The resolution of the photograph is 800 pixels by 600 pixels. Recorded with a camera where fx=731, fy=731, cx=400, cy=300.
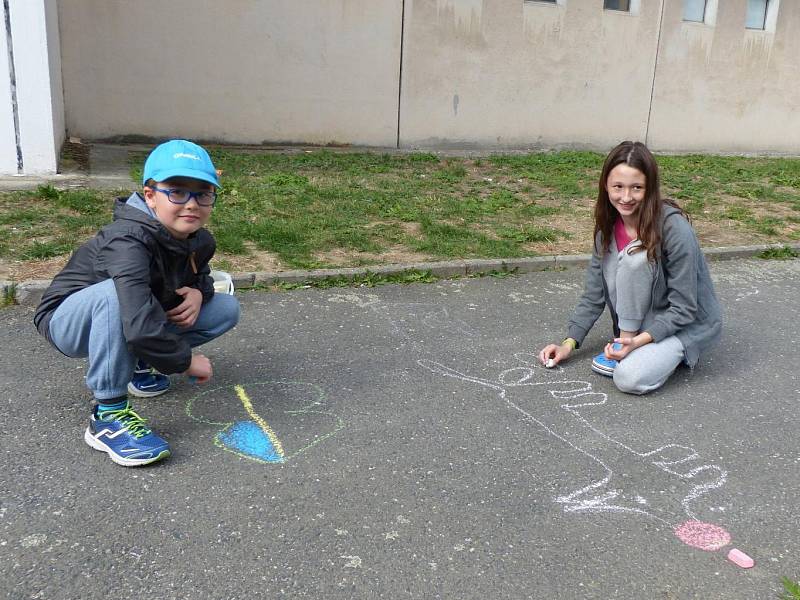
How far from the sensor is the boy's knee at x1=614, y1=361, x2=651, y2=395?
11.8 feet

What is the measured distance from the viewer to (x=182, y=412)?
3238mm

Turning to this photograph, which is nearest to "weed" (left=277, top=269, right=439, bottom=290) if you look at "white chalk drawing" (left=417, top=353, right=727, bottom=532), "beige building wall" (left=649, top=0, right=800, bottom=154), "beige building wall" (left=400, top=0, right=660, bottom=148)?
"white chalk drawing" (left=417, top=353, right=727, bottom=532)

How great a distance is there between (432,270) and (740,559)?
339 centimetres

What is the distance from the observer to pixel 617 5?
12.4 m

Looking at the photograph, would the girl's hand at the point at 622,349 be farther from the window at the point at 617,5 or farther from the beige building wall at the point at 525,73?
the window at the point at 617,5

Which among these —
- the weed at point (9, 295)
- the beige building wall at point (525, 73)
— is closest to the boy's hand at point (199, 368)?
the weed at point (9, 295)

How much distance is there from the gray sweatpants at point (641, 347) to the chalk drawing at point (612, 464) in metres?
0.17

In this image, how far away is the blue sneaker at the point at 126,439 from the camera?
2.79 meters

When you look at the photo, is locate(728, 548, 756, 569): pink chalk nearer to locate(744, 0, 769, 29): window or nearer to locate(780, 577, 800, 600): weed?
locate(780, 577, 800, 600): weed

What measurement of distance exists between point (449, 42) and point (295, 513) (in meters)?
10.1

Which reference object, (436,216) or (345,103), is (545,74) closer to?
(345,103)

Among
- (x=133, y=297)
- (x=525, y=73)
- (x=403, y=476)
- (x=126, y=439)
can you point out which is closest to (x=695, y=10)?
(x=525, y=73)

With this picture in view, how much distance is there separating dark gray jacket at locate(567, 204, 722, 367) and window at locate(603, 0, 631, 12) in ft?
32.5

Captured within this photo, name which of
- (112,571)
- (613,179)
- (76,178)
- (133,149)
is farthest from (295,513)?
(133,149)
